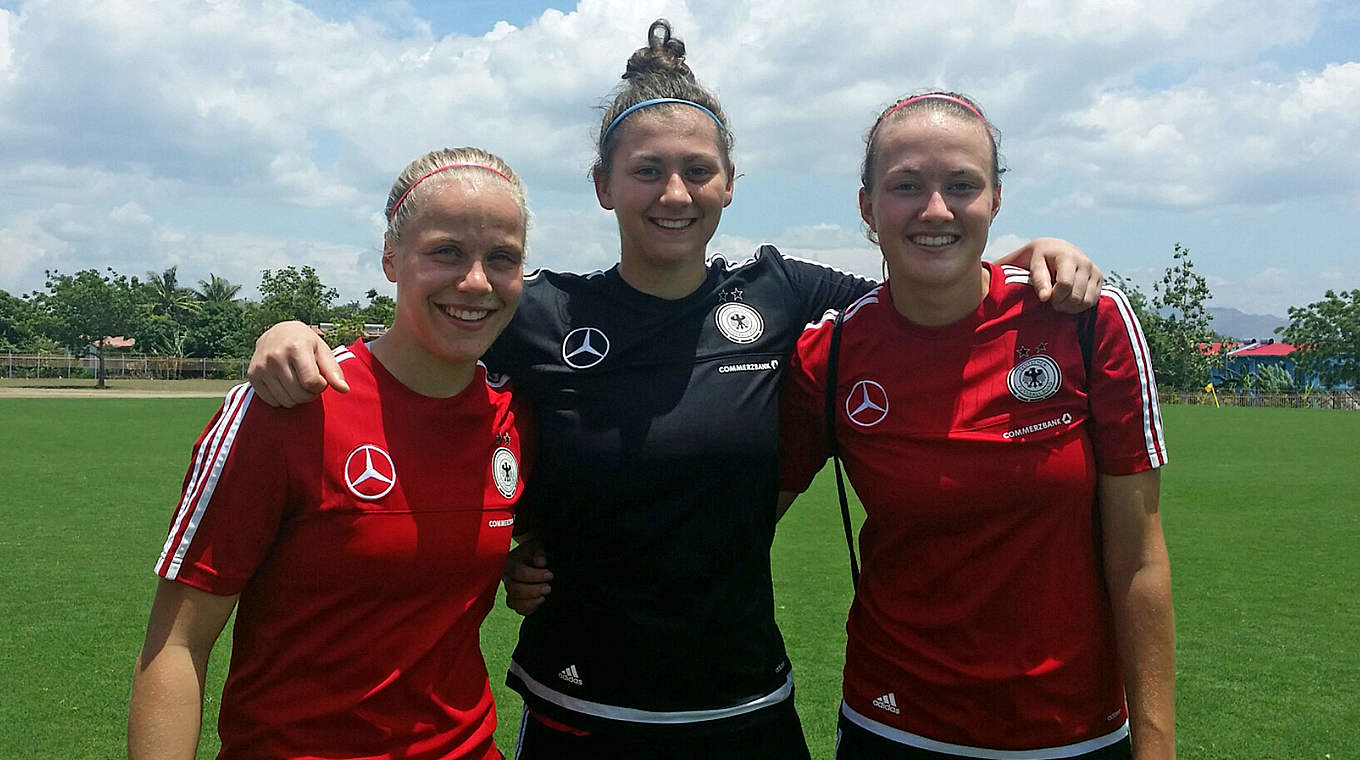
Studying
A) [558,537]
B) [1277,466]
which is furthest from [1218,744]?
[1277,466]

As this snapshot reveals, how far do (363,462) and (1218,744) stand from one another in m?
5.06

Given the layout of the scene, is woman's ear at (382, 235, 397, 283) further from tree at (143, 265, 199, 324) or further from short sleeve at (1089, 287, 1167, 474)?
tree at (143, 265, 199, 324)

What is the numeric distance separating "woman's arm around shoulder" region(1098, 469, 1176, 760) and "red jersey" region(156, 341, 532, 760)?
1664 millimetres

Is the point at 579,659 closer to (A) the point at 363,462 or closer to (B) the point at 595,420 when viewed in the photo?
(B) the point at 595,420

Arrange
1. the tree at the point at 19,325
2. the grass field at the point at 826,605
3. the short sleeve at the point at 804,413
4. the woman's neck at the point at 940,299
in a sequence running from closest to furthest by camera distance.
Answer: the woman's neck at the point at 940,299
the short sleeve at the point at 804,413
the grass field at the point at 826,605
the tree at the point at 19,325

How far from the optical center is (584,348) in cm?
308

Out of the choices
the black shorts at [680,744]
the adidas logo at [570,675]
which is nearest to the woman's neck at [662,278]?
the adidas logo at [570,675]

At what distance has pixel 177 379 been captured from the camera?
60875 millimetres

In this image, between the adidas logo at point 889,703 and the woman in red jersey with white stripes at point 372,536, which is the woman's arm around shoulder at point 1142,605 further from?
the woman in red jersey with white stripes at point 372,536

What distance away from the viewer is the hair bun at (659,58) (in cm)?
328

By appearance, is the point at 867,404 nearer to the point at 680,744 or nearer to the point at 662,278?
the point at 662,278

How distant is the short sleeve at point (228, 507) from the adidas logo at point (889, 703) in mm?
1642

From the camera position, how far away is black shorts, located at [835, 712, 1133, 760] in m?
2.78

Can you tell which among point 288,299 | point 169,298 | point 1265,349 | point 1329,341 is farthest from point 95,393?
point 1265,349
